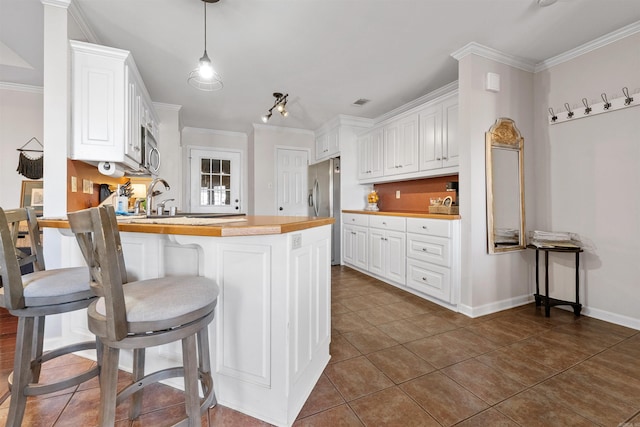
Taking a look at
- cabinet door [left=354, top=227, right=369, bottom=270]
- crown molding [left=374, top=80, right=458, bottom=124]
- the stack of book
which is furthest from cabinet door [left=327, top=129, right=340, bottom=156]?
the stack of book

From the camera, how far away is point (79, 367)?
1.79 metres

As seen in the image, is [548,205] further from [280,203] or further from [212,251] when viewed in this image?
[280,203]

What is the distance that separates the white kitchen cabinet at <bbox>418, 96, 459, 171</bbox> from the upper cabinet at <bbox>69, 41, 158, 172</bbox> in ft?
10.0

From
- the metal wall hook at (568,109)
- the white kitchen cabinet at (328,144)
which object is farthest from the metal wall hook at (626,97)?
the white kitchen cabinet at (328,144)

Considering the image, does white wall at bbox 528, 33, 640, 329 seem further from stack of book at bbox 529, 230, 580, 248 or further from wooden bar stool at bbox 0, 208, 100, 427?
wooden bar stool at bbox 0, 208, 100, 427

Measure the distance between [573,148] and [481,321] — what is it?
6.18 feet

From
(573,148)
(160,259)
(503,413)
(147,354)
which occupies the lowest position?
(503,413)

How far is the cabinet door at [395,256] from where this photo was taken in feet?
11.0

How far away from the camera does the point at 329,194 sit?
473cm

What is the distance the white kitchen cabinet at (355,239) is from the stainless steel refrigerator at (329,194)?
147 millimetres

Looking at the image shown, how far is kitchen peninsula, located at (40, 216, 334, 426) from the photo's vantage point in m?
1.30

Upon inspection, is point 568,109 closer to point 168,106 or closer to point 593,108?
point 593,108

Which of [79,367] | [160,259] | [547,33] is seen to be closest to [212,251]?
[160,259]

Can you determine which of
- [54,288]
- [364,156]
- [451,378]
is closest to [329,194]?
[364,156]
